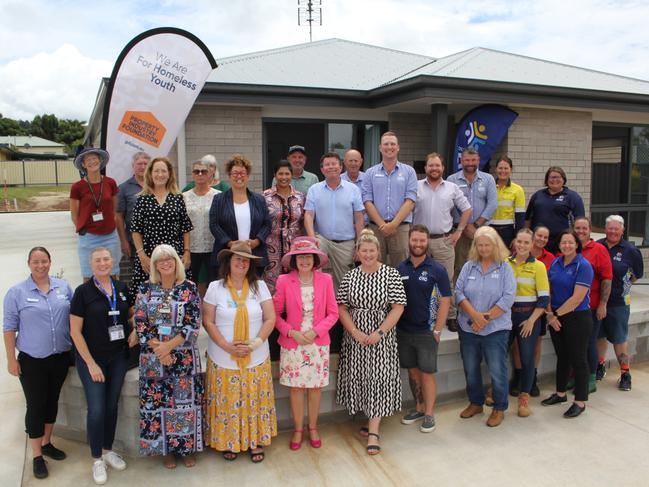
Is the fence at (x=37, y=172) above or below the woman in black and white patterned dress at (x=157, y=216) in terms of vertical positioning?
above

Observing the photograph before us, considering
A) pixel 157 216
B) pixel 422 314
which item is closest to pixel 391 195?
pixel 422 314

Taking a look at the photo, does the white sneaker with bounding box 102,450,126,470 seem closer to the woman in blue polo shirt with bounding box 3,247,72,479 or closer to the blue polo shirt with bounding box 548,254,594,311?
the woman in blue polo shirt with bounding box 3,247,72,479

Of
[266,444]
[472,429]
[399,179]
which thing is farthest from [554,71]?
[266,444]

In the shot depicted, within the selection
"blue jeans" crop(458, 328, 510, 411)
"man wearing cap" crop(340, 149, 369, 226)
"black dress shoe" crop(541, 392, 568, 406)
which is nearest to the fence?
"man wearing cap" crop(340, 149, 369, 226)

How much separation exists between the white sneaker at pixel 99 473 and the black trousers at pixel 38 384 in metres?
0.44

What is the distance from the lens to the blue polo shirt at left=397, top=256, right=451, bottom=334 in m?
4.15

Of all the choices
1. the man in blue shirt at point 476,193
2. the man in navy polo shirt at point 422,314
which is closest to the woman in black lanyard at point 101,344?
the man in navy polo shirt at point 422,314

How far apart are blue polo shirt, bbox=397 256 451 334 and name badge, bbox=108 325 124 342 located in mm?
2054

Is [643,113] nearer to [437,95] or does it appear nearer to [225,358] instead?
[437,95]

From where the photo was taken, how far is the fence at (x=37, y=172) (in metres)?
37.7

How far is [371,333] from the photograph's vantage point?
4.06 meters

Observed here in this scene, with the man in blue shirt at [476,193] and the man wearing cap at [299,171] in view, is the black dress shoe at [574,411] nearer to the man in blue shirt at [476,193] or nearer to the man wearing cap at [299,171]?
the man in blue shirt at [476,193]

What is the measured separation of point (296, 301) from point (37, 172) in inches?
1586

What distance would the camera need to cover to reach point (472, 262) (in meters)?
4.35
